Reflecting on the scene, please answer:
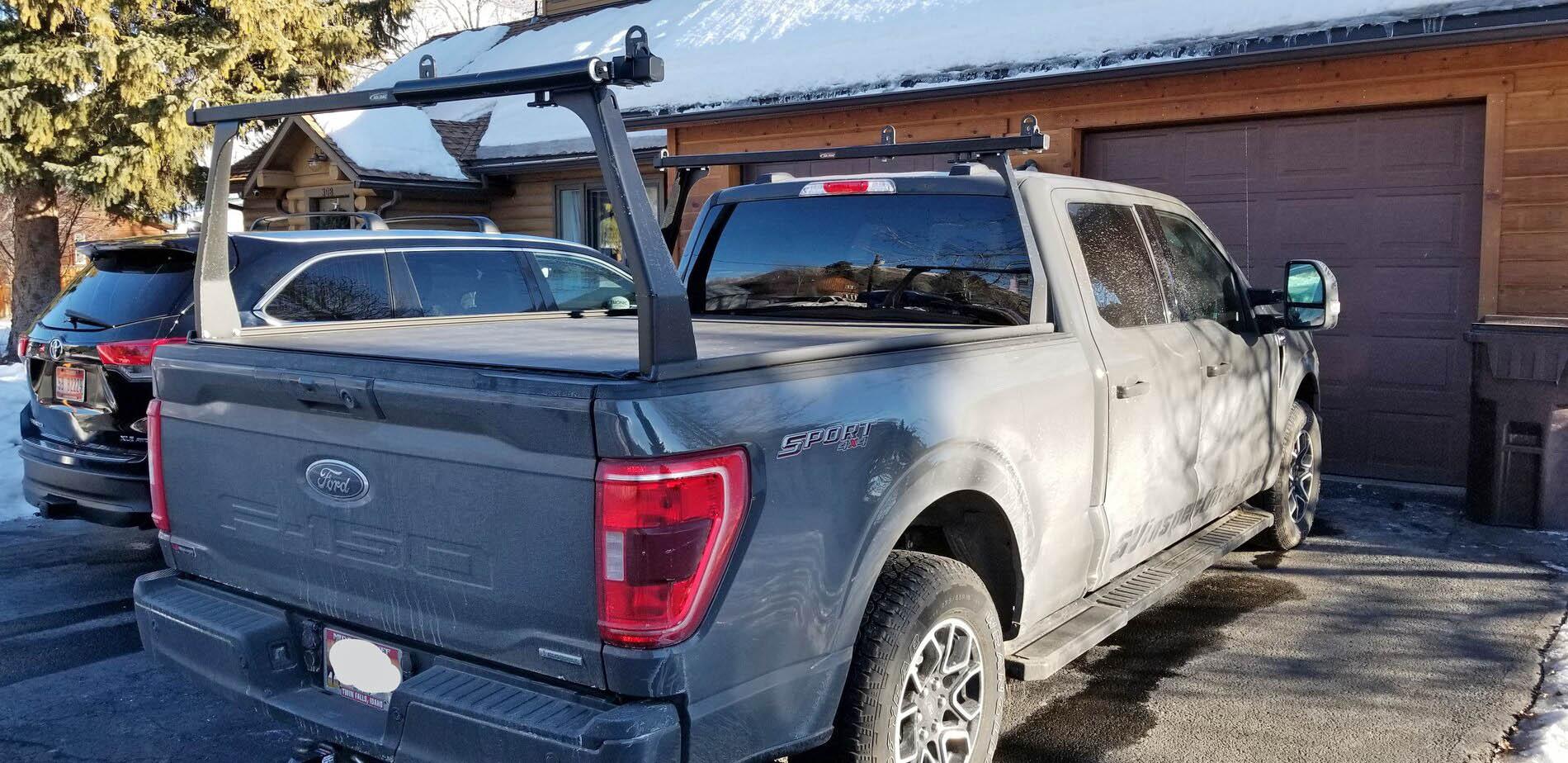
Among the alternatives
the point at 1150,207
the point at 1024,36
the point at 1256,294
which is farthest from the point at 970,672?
the point at 1024,36

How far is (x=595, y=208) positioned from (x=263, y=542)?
1292 centimetres

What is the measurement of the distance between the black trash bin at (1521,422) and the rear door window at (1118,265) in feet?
10.8

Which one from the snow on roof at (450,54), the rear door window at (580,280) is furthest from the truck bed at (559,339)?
the snow on roof at (450,54)

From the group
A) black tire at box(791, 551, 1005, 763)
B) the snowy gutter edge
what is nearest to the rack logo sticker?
black tire at box(791, 551, 1005, 763)

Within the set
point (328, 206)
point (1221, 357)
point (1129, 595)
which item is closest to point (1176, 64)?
point (1221, 357)

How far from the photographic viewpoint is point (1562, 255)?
7.55m

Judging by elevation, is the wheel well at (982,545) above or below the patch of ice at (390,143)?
below

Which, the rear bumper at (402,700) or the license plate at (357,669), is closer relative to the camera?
the rear bumper at (402,700)

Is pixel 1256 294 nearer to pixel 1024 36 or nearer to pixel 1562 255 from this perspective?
pixel 1562 255

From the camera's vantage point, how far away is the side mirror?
5531mm

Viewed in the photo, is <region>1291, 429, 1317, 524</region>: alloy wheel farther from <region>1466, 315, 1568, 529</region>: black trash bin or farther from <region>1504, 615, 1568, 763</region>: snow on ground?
<region>1504, 615, 1568, 763</region>: snow on ground

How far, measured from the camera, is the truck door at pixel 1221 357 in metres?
5.04

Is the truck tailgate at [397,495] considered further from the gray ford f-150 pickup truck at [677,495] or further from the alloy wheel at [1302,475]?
the alloy wheel at [1302,475]

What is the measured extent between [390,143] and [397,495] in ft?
45.3
